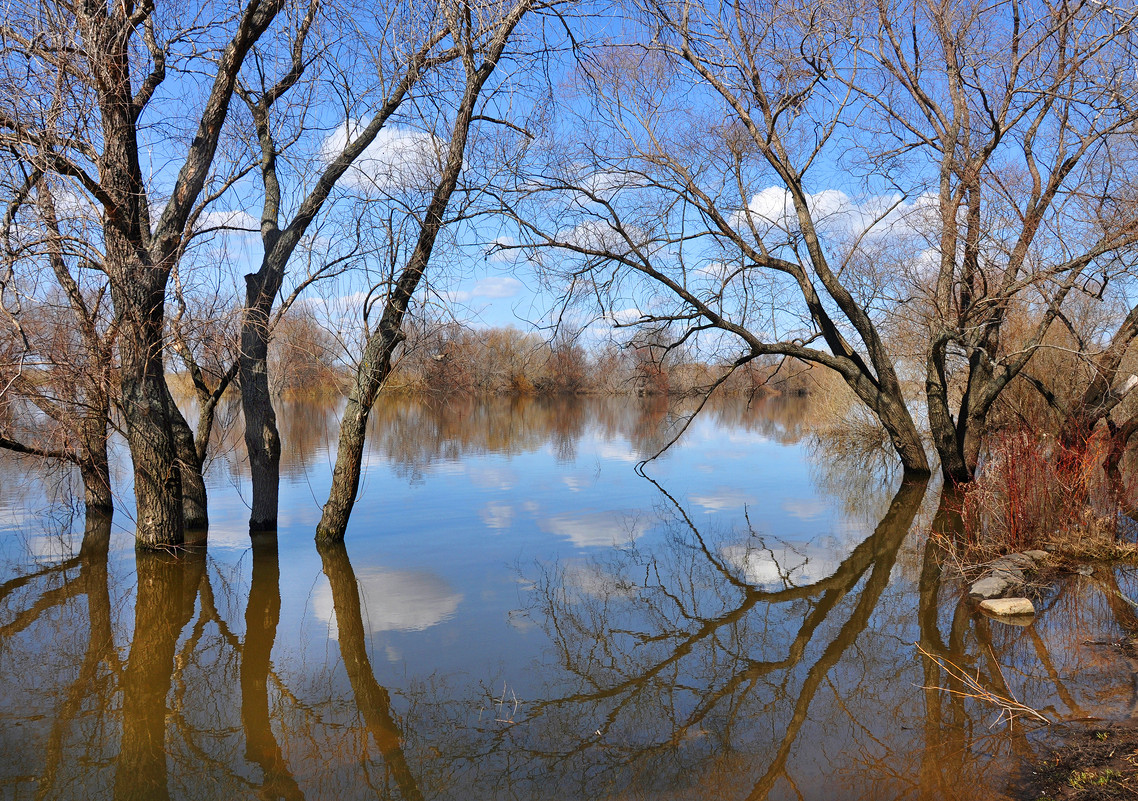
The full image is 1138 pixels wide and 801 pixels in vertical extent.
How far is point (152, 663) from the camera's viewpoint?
6.07 meters

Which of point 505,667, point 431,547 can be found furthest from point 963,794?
point 431,547

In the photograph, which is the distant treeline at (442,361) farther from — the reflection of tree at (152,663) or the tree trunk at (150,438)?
the reflection of tree at (152,663)

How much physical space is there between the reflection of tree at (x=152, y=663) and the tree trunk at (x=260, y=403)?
113 cm

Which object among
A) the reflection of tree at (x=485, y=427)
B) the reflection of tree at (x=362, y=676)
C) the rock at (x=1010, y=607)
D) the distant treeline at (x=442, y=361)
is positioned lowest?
the reflection of tree at (x=362, y=676)

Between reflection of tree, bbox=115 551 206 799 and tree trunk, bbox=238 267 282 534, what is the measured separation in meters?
1.13

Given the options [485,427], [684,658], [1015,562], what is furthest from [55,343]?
[485,427]

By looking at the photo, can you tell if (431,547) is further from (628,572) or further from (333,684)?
(333,684)

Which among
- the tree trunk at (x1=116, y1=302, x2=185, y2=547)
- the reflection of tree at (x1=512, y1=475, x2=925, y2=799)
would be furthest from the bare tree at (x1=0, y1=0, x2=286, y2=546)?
the reflection of tree at (x1=512, y1=475, x2=925, y2=799)

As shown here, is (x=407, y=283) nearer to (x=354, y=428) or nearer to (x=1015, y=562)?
(x=354, y=428)

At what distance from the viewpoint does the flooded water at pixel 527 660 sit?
4422 mm

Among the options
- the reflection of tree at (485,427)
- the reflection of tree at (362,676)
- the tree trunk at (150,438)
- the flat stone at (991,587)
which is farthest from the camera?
the reflection of tree at (485,427)

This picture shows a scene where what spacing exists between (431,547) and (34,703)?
4.82 meters

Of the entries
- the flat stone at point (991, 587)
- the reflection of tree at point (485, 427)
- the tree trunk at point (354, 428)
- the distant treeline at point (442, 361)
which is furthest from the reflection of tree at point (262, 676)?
the reflection of tree at point (485, 427)

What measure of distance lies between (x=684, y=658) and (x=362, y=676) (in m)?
2.34
